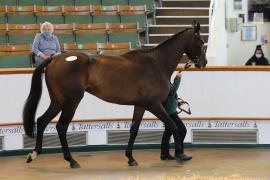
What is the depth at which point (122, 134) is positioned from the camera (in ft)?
35.0

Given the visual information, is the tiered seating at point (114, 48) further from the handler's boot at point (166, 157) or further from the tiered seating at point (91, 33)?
the handler's boot at point (166, 157)

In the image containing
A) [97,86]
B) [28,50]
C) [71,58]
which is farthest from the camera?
[28,50]

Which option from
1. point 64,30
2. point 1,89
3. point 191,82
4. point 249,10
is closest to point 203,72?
point 191,82

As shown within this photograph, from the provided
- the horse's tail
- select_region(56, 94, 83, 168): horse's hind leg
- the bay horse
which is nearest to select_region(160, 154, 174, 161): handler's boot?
the bay horse

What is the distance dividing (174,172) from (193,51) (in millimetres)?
→ 1861

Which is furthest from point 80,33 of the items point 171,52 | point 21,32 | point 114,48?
point 171,52

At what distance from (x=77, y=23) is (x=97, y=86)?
7226 millimetres

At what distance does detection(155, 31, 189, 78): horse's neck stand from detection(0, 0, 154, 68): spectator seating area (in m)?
4.71

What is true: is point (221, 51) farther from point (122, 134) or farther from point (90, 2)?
point (122, 134)

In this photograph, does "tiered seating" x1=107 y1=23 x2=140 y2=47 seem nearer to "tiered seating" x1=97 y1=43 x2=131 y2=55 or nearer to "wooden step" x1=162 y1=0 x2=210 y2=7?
"tiered seating" x1=97 y1=43 x2=131 y2=55

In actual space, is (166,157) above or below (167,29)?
below

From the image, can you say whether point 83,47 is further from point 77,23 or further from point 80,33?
point 77,23

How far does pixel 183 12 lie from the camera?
17266 mm

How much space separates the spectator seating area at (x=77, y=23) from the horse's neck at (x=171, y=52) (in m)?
4.71
